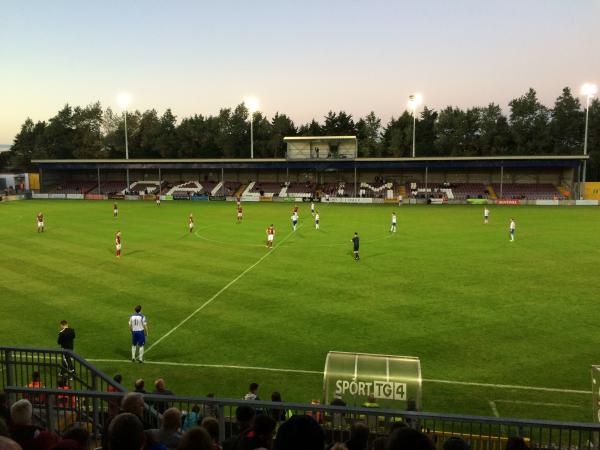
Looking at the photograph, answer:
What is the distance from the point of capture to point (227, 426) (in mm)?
8367

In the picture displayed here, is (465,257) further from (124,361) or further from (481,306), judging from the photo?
(124,361)

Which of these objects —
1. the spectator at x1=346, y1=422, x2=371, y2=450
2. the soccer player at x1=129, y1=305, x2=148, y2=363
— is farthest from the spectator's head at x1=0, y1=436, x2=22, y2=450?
the soccer player at x1=129, y1=305, x2=148, y2=363

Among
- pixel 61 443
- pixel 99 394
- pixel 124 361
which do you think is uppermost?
pixel 61 443

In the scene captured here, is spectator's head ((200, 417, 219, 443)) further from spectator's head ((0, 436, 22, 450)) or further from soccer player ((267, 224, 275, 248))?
soccer player ((267, 224, 275, 248))

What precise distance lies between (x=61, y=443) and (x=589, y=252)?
107 feet

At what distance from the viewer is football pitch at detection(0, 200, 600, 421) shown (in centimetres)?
1324

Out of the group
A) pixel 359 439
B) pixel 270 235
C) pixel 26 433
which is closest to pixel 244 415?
pixel 359 439

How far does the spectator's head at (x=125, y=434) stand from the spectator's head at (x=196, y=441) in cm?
35

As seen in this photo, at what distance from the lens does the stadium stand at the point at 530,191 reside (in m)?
68.9

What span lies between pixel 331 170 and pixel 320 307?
64566 millimetres

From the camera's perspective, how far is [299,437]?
3.89 metres

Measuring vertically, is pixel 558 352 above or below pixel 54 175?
below

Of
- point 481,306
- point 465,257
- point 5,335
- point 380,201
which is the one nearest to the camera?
point 5,335

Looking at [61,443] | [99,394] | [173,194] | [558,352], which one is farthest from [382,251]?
[173,194]
